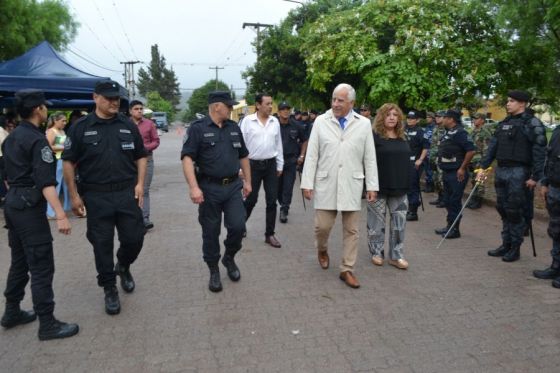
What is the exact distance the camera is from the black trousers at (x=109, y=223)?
376 centimetres

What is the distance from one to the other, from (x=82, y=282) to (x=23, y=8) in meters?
14.3

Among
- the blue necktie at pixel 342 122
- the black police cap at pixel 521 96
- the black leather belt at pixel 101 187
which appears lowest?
the black leather belt at pixel 101 187

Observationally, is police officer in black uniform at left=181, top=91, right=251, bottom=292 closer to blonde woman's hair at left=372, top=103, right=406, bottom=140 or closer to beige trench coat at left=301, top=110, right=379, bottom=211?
beige trench coat at left=301, top=110, right=379, bottom=211

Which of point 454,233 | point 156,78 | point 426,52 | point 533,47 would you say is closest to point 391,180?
point 454,233

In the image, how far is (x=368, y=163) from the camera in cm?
455

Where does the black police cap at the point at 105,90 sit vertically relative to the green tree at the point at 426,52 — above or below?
below

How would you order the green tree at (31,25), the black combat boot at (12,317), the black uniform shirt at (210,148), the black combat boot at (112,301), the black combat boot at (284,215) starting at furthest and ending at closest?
the green tree at (31,25) → the black combat boot at (284,215) → the black uniform shirt at (210,148) → the black combat boot at (112,301) → the black combat boot at (12,317)

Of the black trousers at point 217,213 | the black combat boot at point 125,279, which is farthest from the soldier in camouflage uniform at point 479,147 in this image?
the black combat boot at point 125,279

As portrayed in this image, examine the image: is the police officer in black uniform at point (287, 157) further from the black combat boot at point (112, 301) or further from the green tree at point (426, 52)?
the green tree at point (426, 52)

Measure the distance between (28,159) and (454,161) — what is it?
17.5 ft

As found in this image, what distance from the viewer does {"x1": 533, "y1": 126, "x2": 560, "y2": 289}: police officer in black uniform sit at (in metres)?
4.55

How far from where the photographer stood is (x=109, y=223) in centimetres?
384

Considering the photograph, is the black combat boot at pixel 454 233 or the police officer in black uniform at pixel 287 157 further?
the police officer in black uniform at pixel 287 157

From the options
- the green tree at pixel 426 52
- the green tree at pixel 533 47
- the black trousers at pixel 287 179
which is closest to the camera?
the black trousers at pixel 287 179
